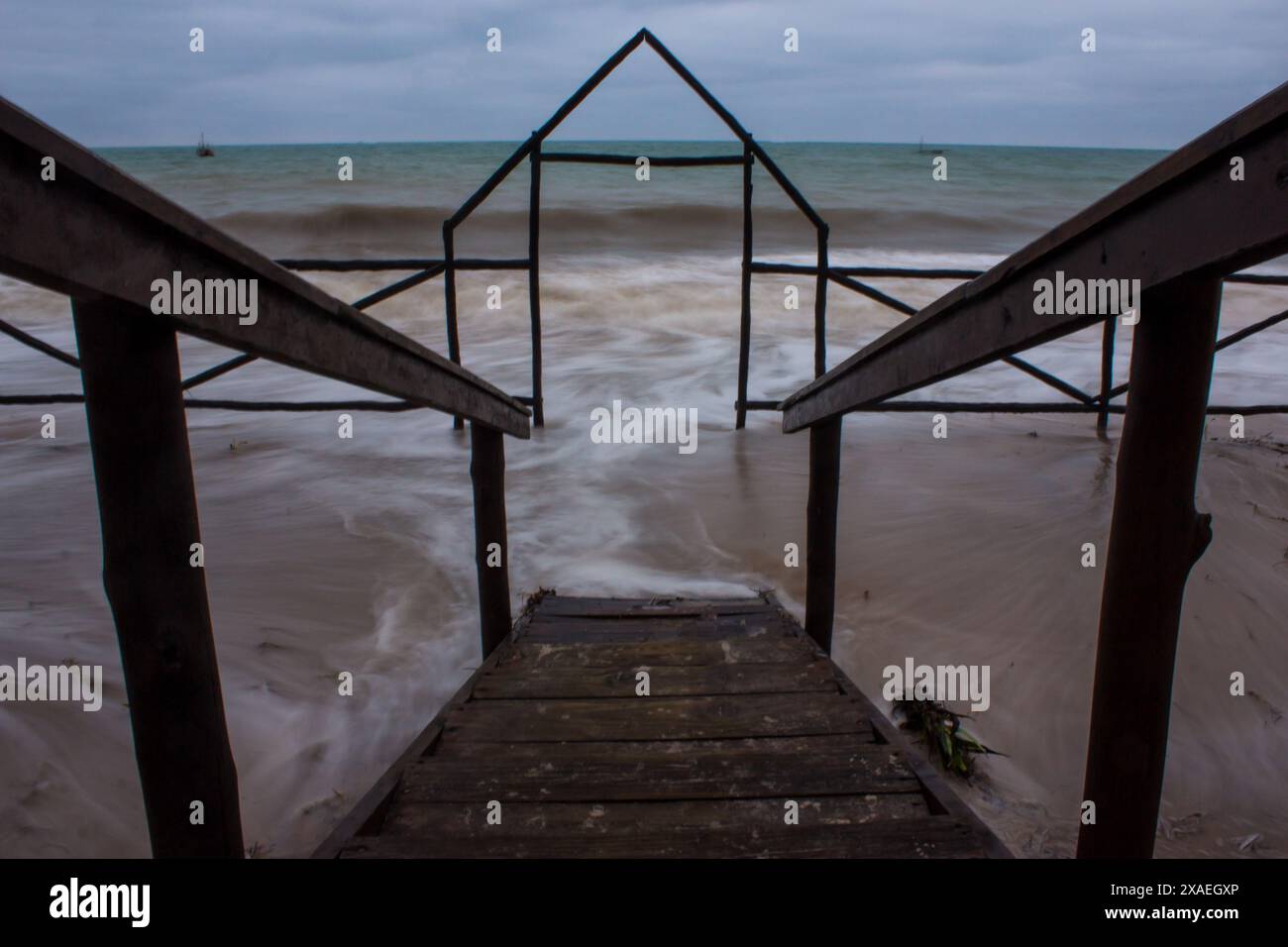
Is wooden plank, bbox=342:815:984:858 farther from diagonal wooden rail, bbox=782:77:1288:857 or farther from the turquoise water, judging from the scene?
the turquoise water

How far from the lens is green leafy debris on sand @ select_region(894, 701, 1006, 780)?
10.4 ft

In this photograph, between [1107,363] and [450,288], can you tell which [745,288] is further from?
[1107,363]

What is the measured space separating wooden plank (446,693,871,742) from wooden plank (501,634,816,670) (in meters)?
0.40

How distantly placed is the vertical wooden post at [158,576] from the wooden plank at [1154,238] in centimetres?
127

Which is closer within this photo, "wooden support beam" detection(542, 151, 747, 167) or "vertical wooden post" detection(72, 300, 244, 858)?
"vertical wooden post" detection(72, 300, 244, 858)

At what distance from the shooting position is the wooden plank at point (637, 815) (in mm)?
1851

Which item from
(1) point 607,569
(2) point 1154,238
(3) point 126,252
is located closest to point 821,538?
(1) point 607,569

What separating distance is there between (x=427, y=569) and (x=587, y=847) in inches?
142

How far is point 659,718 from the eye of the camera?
253 cm

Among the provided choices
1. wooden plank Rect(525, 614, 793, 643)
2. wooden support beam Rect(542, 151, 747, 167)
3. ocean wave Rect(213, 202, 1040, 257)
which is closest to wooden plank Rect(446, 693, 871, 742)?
wooden plank Rect(525, 614, 793, 643)

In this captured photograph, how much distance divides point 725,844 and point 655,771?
→ 0.40 meters
